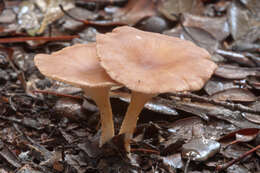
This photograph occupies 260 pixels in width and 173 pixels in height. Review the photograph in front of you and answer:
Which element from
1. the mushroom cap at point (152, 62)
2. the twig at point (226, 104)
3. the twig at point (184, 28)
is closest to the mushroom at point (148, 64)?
the mushroom cap at point (152, 62)

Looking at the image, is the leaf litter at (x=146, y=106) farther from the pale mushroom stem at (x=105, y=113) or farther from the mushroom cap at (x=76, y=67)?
the mushroom cap at (x=76, y=67)

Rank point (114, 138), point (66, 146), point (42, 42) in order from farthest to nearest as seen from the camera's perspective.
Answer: point (42, 42) < point (66, 146) < point (114, 138)

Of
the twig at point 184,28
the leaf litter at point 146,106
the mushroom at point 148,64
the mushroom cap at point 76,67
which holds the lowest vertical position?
the leaf litter at point 146,106

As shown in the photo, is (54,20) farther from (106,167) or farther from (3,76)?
(106,167)

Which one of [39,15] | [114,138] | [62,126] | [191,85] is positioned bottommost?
[62,126]

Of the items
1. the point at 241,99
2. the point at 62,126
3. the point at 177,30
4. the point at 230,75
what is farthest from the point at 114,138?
the point at 177,30

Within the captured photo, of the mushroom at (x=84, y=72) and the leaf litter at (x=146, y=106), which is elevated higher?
the mushroom at (x=84, y=72)
